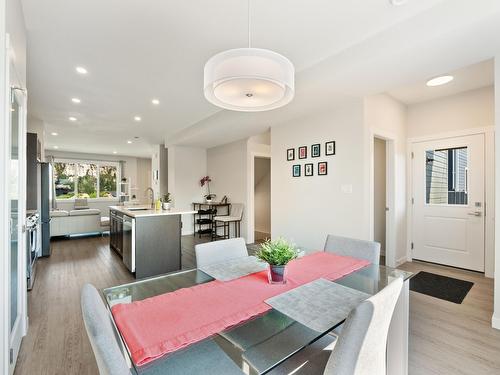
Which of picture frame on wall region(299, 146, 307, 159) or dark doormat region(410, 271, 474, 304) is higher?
picture frame on wall region(299, 146, 307, 159)

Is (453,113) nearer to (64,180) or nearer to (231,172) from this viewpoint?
(231,172)

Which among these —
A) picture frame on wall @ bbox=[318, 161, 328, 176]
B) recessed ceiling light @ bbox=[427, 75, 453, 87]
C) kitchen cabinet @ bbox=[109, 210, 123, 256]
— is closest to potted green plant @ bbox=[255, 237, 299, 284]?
picture frame on wall @ bbox=[318, 161, 328, 176]

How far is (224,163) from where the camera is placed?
658cm

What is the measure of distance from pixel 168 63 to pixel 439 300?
4.04 m

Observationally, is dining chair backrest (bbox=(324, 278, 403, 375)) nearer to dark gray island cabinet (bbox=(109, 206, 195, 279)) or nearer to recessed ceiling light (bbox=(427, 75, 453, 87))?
dark gray island cabinet (bbox=(109, 206, 195, 279))

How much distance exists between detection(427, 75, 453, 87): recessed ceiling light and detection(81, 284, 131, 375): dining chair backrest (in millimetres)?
4111

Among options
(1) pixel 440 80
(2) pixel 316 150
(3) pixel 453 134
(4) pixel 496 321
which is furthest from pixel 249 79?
(3) pixel 453 134

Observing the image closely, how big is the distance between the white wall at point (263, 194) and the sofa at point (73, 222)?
4.21 m

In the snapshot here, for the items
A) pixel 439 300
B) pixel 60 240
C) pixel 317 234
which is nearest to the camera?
pixel 439 300

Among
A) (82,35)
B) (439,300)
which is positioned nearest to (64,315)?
(82,35)

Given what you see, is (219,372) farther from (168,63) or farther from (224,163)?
(224,163)

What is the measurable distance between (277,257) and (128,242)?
3.18 m

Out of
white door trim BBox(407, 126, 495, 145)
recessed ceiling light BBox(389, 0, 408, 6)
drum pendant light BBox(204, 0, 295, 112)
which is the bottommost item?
drum pendant light BBox(204, 0, 295, 112)

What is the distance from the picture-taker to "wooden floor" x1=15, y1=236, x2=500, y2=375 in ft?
5.88
